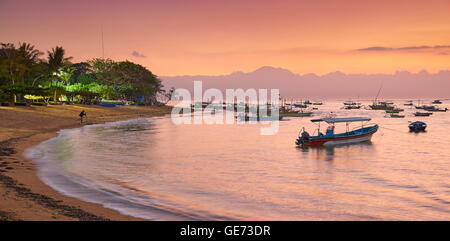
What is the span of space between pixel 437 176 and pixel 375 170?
3.89m

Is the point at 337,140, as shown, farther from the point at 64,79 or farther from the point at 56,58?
the point at 64,79

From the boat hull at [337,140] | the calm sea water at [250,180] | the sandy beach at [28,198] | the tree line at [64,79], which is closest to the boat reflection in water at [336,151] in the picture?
the calm sea water at [250,180]

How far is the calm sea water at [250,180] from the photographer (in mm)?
14781

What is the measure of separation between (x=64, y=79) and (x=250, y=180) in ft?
363

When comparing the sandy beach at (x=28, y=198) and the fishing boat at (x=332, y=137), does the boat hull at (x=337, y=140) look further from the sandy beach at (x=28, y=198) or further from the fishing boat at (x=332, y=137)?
the sandy beach at (x=28, y=198)

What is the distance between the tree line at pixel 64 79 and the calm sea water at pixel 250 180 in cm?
4075

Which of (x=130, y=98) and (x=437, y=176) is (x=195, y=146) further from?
(x=130, y=98)

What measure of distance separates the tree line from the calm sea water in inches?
1604

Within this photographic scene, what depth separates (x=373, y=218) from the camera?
45.8 feet

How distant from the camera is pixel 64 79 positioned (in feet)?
385
